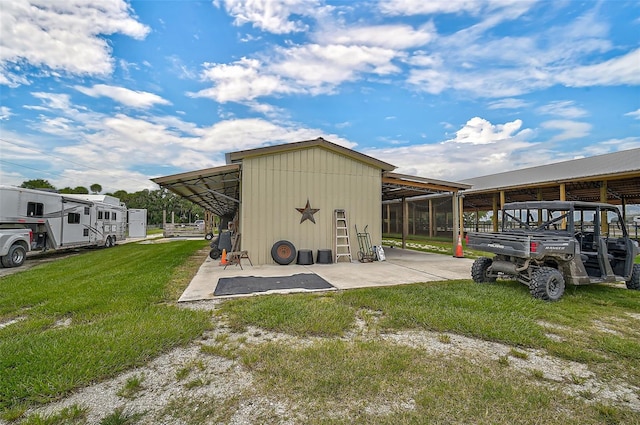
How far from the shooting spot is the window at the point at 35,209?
1002cm

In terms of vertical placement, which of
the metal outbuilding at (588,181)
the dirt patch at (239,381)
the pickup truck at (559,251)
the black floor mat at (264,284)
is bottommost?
the dirt patch at (239,381)

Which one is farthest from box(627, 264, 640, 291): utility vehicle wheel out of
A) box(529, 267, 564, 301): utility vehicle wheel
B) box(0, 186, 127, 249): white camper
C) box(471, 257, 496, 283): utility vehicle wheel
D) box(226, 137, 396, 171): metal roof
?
box(0, 186, 127, 249): white camper

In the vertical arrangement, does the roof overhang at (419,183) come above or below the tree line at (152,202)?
below

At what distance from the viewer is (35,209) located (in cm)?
1028

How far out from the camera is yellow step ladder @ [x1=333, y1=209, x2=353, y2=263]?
902 centimetres

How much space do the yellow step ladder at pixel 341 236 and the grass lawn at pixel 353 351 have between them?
3.83m

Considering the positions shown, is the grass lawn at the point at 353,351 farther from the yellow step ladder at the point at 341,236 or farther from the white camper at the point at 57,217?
the white camper at the point at 57,217

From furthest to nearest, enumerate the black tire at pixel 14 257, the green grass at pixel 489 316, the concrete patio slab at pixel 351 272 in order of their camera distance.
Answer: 1. the black tire at pixel 14 257
2. the concrete patio slab at pixel 351 272
3. the green grass at pixel 489 316

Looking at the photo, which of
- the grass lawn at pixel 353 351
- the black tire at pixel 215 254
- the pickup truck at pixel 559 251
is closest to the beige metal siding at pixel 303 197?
the black tire at pixel 215 254

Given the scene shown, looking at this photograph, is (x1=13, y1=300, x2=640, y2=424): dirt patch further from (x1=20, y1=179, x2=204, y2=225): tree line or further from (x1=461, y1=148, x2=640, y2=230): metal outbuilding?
(x1=20, y1=179, x2=204, y2=225): tree line

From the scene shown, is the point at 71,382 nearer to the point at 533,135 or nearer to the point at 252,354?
the point at 252,354

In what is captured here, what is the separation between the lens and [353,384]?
2.26m

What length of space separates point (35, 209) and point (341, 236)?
10.9 meters

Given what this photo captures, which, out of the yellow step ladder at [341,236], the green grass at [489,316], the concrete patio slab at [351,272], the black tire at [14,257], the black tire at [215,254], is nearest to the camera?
the green grass at [489,316]
